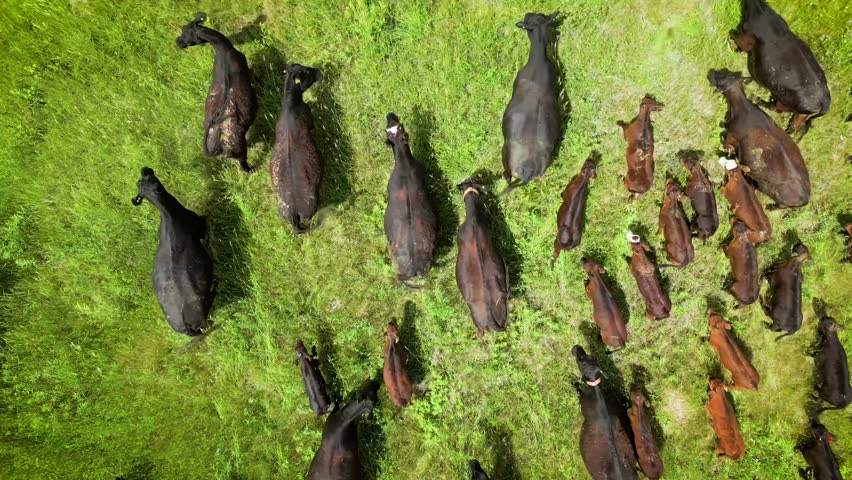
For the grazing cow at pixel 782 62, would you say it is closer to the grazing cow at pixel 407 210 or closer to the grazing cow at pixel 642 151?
the grazing cow at pixel 642 151

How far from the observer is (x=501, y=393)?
19.4 ft

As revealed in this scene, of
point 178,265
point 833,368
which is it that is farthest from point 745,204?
point 178,265

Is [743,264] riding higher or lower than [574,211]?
lower

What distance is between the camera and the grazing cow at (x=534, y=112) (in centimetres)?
519

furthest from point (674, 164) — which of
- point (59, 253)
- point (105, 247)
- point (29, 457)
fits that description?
point (29, 457)

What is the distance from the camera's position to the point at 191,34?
5328 millimetres

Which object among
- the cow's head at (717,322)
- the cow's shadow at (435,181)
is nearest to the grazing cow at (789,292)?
the cow's head at (717,322)

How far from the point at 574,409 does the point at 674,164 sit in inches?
133

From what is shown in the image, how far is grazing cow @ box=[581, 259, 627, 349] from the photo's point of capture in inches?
212

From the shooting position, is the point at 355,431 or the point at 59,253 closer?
the point at 355,431

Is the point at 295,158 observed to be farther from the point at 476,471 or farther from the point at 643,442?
the point at 643,442

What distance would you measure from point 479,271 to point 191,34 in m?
4.34

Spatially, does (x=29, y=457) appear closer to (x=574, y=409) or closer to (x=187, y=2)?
(x=187, y=2)

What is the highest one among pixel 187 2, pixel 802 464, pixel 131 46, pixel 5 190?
pixel 187 2
